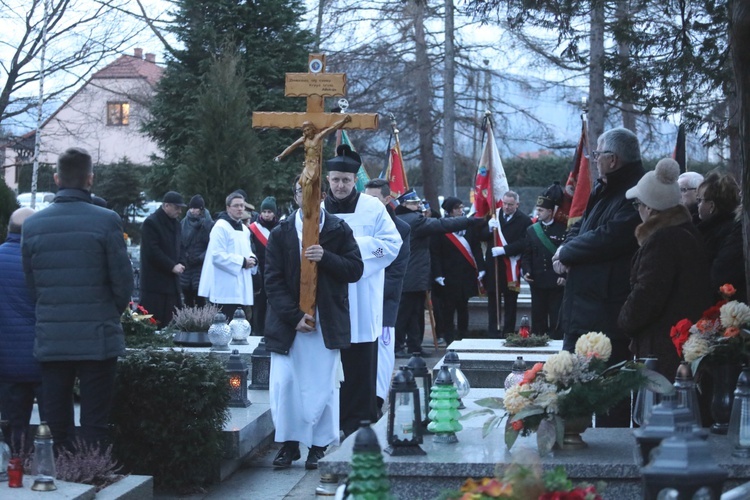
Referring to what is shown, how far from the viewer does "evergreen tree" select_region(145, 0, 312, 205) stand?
2731 centimetres

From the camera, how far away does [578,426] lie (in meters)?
5.02

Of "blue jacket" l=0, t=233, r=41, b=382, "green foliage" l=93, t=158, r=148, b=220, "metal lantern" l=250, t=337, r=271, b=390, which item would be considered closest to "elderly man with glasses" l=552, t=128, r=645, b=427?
"blue jacket" l=0, t=233, r=41, b=382

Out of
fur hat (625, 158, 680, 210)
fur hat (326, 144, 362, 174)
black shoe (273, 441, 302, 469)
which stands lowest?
black shoe (273, 441, 302, 469)

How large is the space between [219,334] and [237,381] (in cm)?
132

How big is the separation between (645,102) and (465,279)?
710cm

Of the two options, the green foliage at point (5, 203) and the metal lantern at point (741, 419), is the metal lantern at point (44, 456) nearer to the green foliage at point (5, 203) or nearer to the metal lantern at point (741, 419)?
the metal lantern at point (741, 419)

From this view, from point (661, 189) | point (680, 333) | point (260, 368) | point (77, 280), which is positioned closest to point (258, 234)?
point (260, 368)

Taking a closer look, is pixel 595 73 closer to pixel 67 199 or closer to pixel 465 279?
pixel 465 279

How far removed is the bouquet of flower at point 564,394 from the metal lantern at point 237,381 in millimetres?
4043

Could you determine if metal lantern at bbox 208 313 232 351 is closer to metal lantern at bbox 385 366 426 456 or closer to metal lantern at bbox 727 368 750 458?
metal lantern at bbox 385 366 426 456

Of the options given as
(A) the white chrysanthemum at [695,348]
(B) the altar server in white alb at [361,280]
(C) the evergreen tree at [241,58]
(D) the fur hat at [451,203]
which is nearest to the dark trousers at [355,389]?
(B) the altar server in white alb at [361,280]

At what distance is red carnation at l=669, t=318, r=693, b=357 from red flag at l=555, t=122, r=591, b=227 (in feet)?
17.1

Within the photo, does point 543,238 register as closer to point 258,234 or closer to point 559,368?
point 258,234

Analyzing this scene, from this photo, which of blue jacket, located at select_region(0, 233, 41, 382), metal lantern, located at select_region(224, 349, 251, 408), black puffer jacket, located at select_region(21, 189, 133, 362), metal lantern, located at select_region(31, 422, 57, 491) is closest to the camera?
metal lantern, located at select_region(31, 422, 57, 491)
